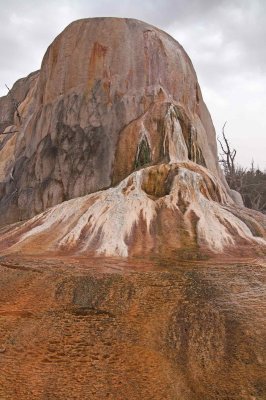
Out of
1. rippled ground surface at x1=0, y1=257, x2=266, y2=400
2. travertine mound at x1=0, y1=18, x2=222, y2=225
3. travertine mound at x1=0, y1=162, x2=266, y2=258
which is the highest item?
travertine mound at x1=0, y1=18, x2=222, y2=225

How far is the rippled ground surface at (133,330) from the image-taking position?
171 inches

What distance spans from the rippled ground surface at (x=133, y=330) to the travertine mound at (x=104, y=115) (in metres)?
4.55

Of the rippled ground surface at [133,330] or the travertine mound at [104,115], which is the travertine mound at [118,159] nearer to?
the travertine mound at [104,115]

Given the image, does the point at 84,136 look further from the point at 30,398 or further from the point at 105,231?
the point at 30,398

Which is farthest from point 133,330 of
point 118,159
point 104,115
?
point 104,115

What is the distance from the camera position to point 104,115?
11445mm

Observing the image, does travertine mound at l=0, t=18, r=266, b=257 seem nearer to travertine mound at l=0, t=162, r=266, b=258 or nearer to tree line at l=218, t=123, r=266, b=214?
travertine mound at l=0, t=162, r=266, b=258

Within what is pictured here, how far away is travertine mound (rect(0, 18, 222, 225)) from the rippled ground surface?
455 cm

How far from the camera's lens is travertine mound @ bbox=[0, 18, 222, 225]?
430 inches

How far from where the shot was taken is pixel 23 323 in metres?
5.15

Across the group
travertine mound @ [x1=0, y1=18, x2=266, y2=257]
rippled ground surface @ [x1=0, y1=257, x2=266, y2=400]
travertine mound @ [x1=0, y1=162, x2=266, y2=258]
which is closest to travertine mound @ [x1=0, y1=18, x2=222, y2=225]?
travertine mound @ [x1=0, y1=18, x2=266, y2=257]

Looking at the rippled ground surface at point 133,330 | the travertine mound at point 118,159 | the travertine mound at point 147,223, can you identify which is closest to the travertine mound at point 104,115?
the travertine mound at point 118,159

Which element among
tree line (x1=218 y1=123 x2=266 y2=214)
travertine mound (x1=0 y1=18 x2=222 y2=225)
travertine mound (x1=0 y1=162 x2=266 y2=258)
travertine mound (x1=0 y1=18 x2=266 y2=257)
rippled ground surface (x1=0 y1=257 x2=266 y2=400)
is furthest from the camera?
tree line (x1=218 y1=123 x2=266 y2=214)

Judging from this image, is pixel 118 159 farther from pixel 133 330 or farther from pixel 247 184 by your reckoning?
pixel 247 184
